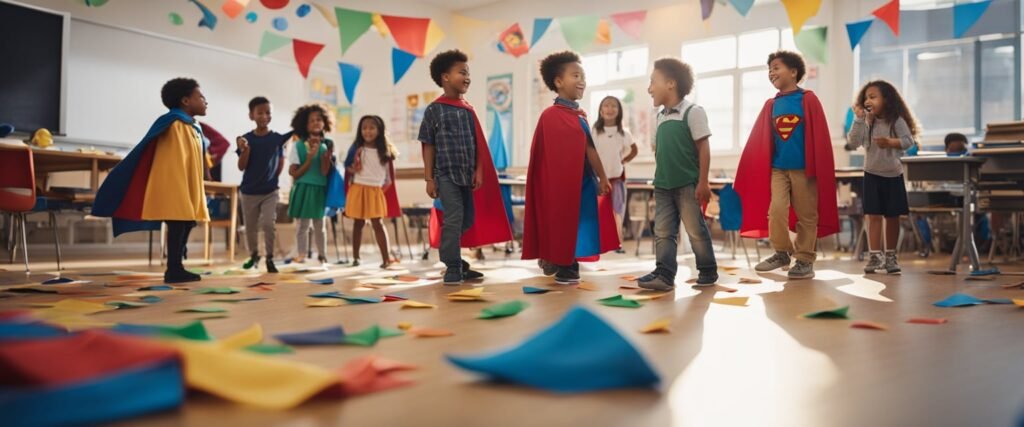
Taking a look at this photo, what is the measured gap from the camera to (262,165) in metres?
4.63

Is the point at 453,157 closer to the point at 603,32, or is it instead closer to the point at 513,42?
the point at 513,42

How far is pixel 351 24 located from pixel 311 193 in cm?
188

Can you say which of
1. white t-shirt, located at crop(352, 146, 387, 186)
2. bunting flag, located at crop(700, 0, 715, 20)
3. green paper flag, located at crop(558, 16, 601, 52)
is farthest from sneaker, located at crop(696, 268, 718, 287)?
green paper flag, located at crop(558, 16, 601, 52)

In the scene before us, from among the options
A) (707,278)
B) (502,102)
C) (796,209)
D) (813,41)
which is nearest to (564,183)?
(707,278)

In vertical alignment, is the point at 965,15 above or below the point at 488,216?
above

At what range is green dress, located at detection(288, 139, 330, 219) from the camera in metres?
5.28

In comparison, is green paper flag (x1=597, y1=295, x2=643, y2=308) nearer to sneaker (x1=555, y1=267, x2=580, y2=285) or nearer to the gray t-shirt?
sneaker (x1=555, y1=267, x2=580, y2=285)

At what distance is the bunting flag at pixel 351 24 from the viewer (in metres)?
6.41

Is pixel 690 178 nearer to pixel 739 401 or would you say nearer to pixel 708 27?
pixel 739 401

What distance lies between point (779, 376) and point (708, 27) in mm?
8406

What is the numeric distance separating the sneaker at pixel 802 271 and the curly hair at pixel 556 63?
62.7 inches

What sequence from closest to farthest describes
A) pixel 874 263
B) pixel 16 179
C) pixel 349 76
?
pixel 16 179, pixel 874 263, pixel 349 76

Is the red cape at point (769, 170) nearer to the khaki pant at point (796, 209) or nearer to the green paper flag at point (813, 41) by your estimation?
the khaki pant at point (796, 209)

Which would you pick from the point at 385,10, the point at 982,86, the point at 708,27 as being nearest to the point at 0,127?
the point at 385,10
